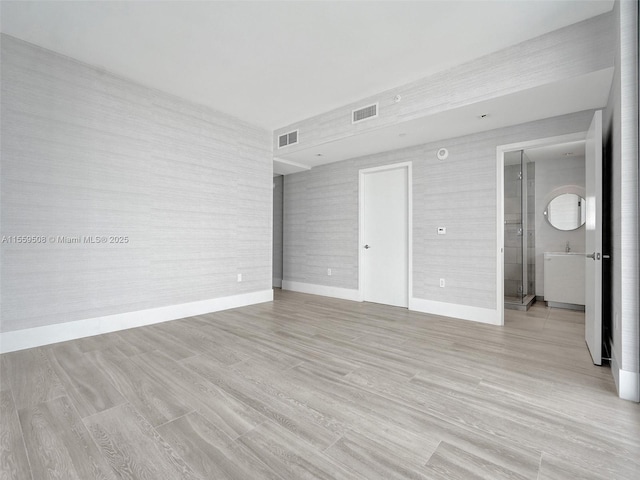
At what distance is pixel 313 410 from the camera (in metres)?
1.87

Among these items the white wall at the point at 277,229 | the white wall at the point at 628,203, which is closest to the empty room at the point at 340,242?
the white wall at the point at 628,203

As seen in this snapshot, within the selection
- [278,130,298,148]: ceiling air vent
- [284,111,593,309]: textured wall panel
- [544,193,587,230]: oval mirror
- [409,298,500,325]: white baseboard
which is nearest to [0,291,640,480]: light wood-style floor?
[409,298,500,325]: white baseboard

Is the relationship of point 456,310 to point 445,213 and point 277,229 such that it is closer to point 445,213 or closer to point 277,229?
point 445,213

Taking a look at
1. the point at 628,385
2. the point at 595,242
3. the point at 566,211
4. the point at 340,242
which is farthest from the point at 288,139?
the point at 566,211

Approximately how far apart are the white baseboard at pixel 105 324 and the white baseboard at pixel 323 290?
1559 mm

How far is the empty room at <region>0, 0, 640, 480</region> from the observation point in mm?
1656

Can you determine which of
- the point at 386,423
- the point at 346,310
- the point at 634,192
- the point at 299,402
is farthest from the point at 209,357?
the point at 634,192

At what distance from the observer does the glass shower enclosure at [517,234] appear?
16.4ft

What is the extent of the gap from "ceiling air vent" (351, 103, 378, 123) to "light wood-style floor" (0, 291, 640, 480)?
2.76m

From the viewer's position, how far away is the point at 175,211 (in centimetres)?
398

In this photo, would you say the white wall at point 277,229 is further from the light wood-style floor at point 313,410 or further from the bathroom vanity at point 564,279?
the bathroom vanity at point 564,279

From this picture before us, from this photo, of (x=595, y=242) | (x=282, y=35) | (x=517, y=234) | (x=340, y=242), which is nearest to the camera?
(x=595, y=242)

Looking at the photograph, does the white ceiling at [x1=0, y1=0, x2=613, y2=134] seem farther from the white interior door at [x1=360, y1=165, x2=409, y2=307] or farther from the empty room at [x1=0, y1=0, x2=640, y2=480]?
the white interior door at [x1=360, y1=165, x2=409, y2=307]

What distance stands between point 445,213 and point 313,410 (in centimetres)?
333
